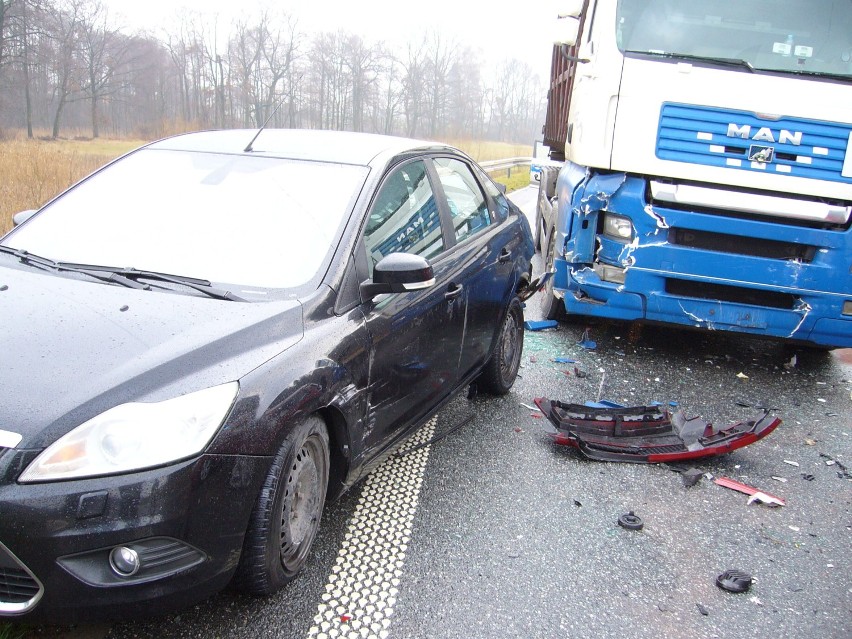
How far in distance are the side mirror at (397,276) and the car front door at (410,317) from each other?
0.28 feet

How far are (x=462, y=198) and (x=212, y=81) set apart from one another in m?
68.9

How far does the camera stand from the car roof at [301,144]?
366 centimetres

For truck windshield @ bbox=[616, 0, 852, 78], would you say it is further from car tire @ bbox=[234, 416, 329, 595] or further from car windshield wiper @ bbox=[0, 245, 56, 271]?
car windshield wiper @ bbox=[0, 245, 56, 271]

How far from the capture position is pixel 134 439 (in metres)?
2.12

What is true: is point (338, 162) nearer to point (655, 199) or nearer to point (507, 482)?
point (507, 482)

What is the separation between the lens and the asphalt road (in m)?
2.69

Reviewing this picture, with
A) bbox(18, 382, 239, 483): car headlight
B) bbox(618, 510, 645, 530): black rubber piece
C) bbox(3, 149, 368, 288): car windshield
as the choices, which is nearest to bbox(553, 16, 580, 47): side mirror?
bbox(3, 149, 368, 288): car windshield

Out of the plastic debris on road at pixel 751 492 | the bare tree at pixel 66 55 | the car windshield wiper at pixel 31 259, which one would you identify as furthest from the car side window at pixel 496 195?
the bare tree at pixel 66 55

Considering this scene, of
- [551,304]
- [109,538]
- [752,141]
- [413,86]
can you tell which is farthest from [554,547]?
[413,86]

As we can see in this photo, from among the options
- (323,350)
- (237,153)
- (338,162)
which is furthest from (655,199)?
(323,350)

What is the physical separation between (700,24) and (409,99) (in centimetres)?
7457

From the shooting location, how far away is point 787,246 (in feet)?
18.2

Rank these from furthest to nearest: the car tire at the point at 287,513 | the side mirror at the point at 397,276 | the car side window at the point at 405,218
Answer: the car side window at the point at 405,218 < the side mirror at the point at 397,276 < the car tire at the point at 287,513

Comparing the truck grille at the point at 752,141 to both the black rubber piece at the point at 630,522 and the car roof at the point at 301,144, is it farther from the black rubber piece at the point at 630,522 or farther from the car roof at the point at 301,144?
the black rubber piece at the point at 630,522
